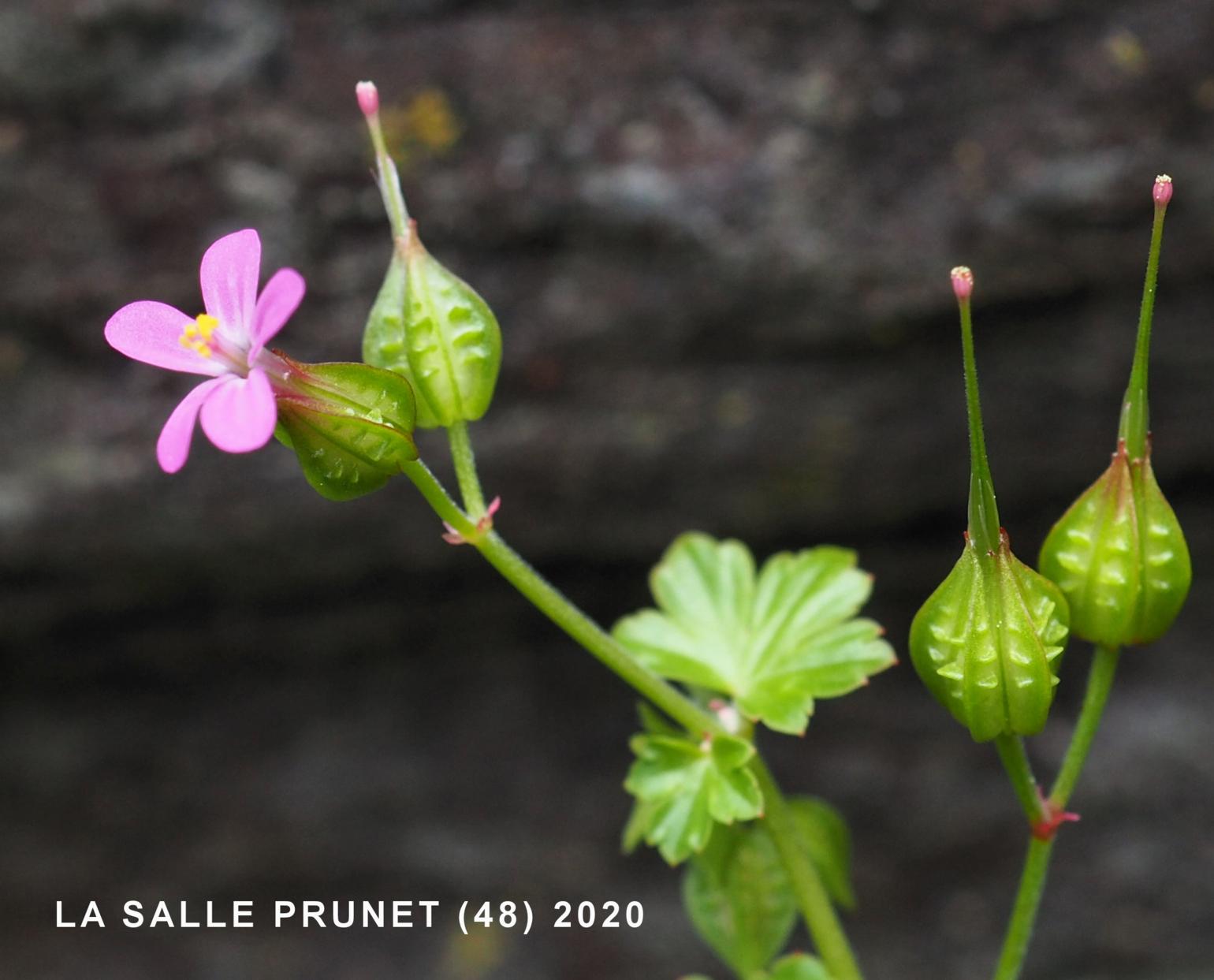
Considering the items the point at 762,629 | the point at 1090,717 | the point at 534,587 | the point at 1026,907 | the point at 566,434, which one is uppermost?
the point at 566,434

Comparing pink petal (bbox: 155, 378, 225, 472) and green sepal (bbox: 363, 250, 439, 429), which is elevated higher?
green sepal (bbox: 363, 250, 439, 429)

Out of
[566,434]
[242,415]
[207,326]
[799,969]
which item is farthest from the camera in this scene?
[566,434]

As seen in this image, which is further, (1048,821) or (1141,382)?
(1048,821)

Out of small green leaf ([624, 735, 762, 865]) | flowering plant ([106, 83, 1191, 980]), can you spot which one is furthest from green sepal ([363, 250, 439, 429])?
small green leaf ([624, 735, 762, 865])

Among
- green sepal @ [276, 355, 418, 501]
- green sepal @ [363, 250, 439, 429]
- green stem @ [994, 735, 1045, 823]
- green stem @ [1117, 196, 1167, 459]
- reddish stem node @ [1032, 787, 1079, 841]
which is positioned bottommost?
reddish stem node @ [1032, 787, 1079, 841]

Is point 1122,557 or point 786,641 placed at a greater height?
point 786,641

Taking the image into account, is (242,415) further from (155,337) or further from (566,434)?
(566,434)

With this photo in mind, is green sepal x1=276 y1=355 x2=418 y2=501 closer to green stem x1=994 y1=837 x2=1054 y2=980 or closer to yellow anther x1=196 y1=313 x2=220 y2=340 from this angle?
yellow anther x1=196 y1=313 x2=220 y2=340

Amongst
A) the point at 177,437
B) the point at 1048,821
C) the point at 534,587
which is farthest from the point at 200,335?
the point at 1048,821
